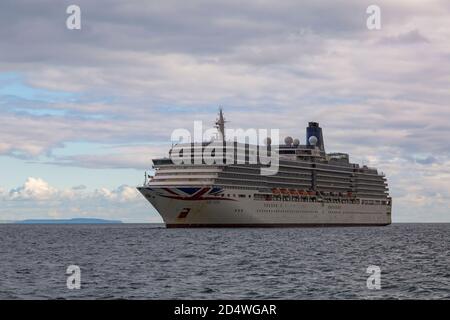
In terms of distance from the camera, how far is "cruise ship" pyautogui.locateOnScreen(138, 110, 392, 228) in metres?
119

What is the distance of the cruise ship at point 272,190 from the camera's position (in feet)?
391

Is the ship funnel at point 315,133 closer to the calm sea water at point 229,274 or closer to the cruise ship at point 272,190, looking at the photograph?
the cruise ship at point 272,190

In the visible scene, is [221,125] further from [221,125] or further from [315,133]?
[315,133]

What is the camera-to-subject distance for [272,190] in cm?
13488

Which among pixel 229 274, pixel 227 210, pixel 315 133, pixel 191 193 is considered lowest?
pixel 229 274

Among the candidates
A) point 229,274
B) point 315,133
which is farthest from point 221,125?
point 229,274

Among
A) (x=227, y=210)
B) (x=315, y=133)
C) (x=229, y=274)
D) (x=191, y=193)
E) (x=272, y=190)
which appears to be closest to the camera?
(x=229, y=274)

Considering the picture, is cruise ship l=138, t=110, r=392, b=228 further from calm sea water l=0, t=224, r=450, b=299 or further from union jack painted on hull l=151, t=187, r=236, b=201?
calm sea water l=0, t=224, r=450, b=299

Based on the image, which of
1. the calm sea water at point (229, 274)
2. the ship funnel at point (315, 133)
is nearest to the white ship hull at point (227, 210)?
the ship funnel at point (315, 133)

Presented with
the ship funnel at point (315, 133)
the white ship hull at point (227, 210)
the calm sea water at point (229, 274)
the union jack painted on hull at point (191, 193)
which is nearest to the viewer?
the calm sea water at point (229, 274)
